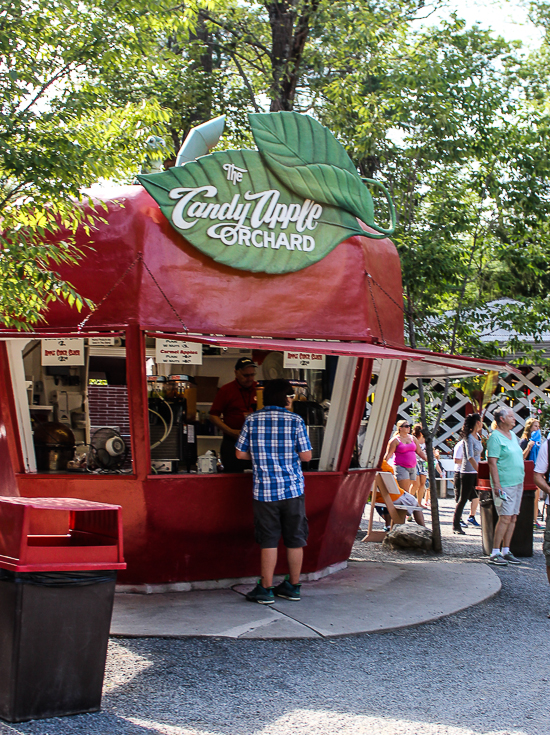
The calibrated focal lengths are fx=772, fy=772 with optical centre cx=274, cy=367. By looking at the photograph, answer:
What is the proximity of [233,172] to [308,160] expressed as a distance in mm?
806

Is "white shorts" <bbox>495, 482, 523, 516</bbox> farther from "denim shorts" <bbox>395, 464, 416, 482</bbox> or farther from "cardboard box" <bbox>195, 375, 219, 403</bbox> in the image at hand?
"cardboard box" <bbox>195, 375, 219, 403</bbox>

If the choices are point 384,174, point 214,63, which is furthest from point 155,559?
point 214,63

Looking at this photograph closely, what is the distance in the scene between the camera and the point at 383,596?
24.3ft

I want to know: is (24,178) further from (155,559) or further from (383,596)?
(383,596)

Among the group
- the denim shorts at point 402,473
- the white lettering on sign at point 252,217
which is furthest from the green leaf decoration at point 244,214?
the denim shorts at point 402,473

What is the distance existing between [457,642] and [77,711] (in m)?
3.13

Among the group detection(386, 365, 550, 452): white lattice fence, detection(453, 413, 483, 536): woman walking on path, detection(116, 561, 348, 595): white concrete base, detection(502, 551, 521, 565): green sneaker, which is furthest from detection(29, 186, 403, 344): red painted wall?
detection(386, 365, 550, 452): white lattice fence

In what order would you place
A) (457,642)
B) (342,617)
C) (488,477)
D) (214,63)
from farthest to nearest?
(214,63)
(488,477)
(342,617)
(457,642)

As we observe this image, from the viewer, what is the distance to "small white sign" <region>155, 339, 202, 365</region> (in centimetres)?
720

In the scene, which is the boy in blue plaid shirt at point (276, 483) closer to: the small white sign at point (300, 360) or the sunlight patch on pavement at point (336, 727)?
the small white sign at point (300, 360)

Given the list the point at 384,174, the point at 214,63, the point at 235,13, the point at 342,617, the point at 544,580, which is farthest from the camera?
the point at 214,63

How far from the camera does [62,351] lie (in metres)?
7.29

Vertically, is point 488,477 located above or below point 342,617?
above

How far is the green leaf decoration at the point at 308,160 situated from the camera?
7379 mm
